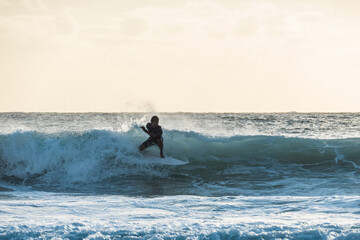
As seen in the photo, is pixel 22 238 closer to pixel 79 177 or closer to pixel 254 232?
pixel 254 232

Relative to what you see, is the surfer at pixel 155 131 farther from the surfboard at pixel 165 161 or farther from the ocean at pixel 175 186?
the ocean at pixel 175 186

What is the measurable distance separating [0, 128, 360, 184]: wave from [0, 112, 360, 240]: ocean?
3cm

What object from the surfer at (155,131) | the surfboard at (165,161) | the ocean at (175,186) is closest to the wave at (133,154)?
the ocean at (175,186)

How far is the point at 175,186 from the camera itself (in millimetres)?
10797

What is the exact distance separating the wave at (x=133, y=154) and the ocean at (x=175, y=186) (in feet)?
0.11

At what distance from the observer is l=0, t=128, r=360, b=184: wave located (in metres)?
12.5

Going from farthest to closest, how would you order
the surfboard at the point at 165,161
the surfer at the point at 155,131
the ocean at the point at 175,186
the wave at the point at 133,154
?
the surfboard at the point at 165,161, the surfer at the point at 155,131, the wave at the point at 133,154, the ocean at the point at 175,186

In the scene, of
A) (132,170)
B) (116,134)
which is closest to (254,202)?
(132,170)

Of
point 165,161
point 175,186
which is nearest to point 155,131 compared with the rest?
point 165,161

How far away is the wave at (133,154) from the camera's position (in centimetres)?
1248

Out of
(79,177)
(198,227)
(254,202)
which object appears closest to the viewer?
(198,227)

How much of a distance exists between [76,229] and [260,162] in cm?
963

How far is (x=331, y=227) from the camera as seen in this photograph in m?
5.21

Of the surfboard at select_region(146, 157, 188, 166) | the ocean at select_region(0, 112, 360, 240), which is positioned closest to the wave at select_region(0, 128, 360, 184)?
the ocean at select_region(0, 112, 360, 240)
